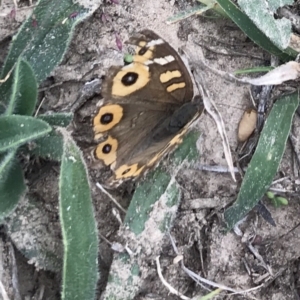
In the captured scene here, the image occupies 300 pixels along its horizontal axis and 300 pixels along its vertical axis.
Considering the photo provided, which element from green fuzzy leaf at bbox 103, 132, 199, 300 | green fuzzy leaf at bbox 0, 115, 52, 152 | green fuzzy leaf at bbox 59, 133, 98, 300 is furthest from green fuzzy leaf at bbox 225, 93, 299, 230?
green fuzzy leaf at bbox 0, 115, 52, 152

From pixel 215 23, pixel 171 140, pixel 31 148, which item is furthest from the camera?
pixel 215 23

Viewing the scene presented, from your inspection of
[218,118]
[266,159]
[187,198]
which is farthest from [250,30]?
[187,198]

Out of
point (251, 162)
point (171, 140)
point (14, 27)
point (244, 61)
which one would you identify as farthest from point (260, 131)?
point (14, 27)

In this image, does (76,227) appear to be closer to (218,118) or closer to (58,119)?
(58,119)

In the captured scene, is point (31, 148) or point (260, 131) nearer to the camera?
point (31, 148)

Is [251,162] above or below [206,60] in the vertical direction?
below

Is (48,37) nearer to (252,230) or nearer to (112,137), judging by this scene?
(112,137)

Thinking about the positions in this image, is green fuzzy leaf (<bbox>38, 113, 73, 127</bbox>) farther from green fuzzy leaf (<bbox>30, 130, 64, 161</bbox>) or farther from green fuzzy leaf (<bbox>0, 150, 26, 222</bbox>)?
green fuzzy leaf (<bbox>0, 150, 26, 222</bbox>)
